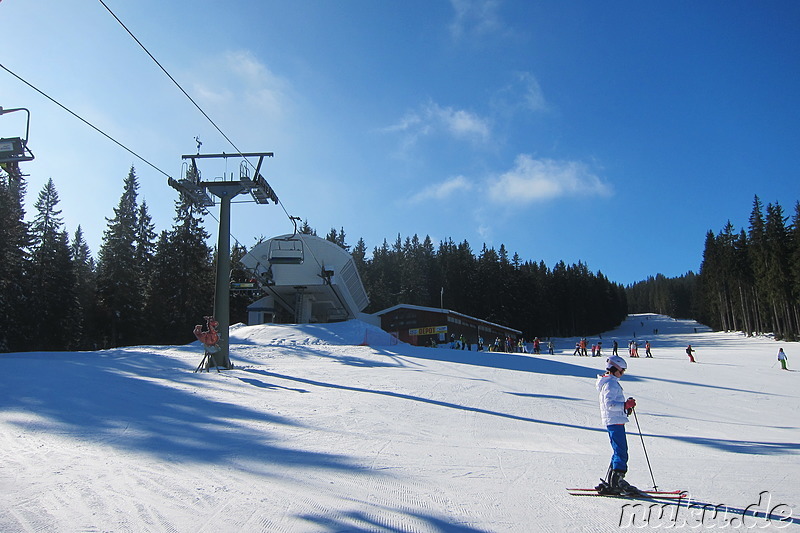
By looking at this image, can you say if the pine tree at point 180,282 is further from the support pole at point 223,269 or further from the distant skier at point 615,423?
the distant skier at point 615,423

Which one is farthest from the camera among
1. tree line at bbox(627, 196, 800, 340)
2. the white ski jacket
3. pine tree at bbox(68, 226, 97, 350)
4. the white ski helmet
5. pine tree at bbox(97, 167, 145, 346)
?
tree line at bbox(627, 196, 800, 340)

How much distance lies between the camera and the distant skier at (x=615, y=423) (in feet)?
16.1

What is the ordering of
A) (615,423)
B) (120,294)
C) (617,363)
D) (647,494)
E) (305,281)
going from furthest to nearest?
(120,294)
(305,281)
(617,363)
(615,423)
(647,494)

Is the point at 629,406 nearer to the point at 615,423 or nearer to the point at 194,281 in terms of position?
the point at 615,423

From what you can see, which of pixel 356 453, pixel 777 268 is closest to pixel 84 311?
pixel 356 453

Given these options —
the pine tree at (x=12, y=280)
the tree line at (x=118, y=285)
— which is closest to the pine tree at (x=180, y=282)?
the tree line at (x=118, y=285)

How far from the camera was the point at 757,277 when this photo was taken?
5941 cm

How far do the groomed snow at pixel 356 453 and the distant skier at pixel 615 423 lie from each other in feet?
0.66

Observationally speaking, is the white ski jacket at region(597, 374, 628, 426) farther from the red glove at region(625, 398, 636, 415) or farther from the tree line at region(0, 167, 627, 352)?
the tree line at region(0, 167, 627, 352)

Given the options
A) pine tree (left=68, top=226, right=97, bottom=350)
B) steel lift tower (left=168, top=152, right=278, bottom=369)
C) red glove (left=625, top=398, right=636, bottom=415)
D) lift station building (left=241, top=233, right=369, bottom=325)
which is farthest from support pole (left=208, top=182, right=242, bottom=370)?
pine tree (left=68, top=226, right=97, bottom=350)

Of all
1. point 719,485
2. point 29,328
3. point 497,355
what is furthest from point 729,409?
point 29,328

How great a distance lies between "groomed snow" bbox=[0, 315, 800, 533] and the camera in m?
4.22

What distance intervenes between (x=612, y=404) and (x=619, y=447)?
0.44 metres

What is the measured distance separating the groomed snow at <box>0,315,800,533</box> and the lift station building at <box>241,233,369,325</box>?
2057 cm
